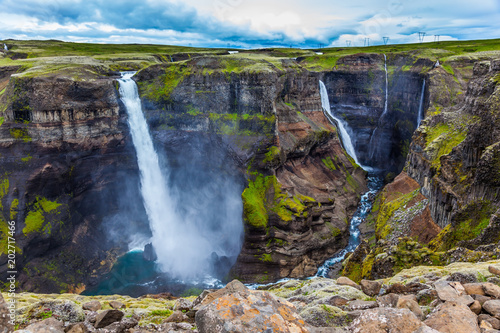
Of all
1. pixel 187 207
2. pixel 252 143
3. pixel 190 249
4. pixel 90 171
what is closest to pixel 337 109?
pixel 252 143

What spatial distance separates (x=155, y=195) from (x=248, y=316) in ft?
172

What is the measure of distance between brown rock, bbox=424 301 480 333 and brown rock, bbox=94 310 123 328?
10.7 metres

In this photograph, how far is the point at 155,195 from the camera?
190 feet


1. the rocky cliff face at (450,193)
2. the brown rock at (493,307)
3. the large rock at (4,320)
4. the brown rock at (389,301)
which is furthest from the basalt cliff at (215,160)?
the large rock at (4,320)

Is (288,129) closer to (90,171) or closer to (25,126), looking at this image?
(90,171)

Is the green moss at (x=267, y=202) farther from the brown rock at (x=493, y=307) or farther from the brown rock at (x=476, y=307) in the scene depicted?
the brown rock at (x=493, y=307)

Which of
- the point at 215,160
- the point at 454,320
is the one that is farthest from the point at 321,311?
the point at 215,160

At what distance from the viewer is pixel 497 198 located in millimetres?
21859

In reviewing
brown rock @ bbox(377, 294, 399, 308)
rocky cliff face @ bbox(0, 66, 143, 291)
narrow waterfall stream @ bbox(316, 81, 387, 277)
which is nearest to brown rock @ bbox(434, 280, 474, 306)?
brown rock @ bbox(377, 294, 399, 308)

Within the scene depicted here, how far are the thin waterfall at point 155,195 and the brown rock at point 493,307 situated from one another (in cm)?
4647

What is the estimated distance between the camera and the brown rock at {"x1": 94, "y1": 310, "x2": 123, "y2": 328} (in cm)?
1206

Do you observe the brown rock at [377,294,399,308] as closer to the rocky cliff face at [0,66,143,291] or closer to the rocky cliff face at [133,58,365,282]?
the rocky cliff face at [133,58,365,282]

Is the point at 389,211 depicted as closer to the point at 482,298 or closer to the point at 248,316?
the point at 482,298

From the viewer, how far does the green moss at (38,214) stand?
146 ft
